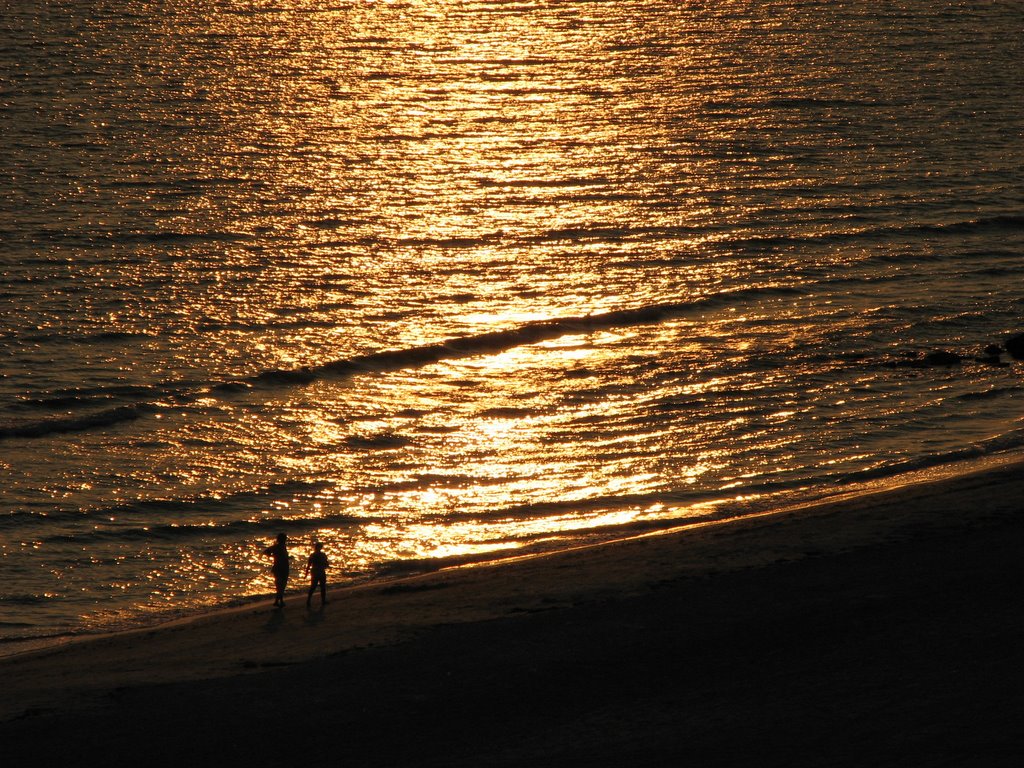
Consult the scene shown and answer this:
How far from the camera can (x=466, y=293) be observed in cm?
3675

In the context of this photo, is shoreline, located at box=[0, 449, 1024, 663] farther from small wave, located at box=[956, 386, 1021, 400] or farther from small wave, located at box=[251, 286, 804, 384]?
small wave, located at box=[251, 286, 804, 384]

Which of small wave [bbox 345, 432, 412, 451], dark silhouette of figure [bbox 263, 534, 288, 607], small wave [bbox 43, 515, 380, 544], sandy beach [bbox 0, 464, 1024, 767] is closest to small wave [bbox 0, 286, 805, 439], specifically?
small wave [bbox 345, 432, 412, 451]

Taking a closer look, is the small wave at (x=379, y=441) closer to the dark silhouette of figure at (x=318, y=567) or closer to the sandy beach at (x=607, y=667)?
the sandy beach at (x=607, y=667)

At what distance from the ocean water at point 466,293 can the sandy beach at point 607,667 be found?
261 cm

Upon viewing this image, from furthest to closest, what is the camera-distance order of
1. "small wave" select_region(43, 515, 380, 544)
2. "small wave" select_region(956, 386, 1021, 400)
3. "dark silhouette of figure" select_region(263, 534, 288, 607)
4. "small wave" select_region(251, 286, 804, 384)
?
"small wave" select_region(251, 286, 804, 384)
"small wave" select_region(956, 386, 1021, 400)
"small wave" select_region(43, 515, 380, 544)
"dark silhouette of figure" select_region(263, 534, 288, 607)

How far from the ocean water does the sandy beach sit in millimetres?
2613

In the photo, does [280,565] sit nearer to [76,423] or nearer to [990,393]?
[76,423]

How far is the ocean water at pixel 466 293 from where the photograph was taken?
24.5 m

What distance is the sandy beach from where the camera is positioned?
14711 mm

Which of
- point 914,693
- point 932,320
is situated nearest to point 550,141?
point 932,320

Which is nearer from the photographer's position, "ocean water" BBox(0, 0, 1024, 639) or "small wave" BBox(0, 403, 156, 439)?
"ocean water" BBox(0, 0, 1024, 639)

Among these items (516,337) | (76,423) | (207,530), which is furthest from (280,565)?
(516,337)

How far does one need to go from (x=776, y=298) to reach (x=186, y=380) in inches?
621

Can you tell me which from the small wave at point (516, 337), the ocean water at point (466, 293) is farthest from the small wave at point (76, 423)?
the small wave at point (516, 337)
